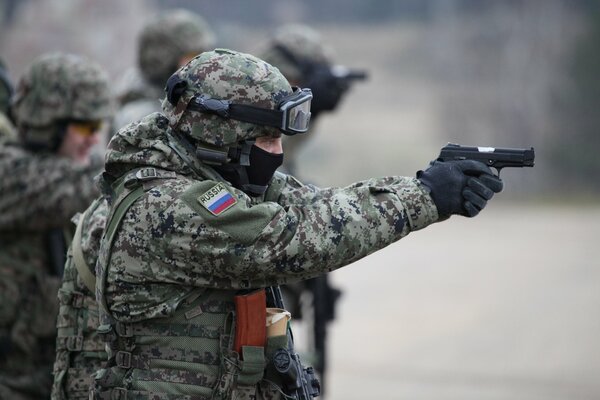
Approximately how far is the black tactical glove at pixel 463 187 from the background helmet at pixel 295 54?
399 cm

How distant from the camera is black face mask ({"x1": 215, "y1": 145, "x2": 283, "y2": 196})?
351 centimetres

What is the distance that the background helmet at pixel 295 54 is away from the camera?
289 inches

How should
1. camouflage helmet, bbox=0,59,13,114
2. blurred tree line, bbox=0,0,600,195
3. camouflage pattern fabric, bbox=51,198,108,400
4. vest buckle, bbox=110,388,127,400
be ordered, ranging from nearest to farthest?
1. vest buckle, bbox=110,388,127,400
2. camouflage pattern fabric, bbox=51,198,108,400
3. camouflage helmet, bbox=0,59,13,114
4. blurred tree line, bbox=0,0,600,195

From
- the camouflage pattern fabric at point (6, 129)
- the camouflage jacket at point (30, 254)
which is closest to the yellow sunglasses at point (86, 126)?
the camouflage jacket at point (30, 254)

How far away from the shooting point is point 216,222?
3.33 m

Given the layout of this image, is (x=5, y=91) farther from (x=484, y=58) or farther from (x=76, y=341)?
(x=484, y=58)

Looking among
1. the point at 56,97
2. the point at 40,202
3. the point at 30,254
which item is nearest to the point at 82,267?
the point at 40,202

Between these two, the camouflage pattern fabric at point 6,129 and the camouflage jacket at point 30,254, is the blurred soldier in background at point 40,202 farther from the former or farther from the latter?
the camouflage pattern fabric at point 6,129

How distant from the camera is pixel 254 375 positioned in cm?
351

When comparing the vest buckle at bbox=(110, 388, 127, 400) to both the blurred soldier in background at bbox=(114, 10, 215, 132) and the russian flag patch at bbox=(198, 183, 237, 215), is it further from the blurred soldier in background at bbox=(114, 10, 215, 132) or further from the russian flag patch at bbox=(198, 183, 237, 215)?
the blurred soldier in background at bbox=(114, 10, 215, 132)

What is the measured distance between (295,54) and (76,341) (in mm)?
3555

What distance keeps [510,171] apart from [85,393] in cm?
1783

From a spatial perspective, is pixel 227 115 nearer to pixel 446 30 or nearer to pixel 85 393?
pixel 85 393

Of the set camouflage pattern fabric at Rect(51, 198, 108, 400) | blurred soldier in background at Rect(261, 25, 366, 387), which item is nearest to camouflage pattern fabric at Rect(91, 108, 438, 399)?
camouflage pattern fabric at Rect(51, 198, 108, 400)
